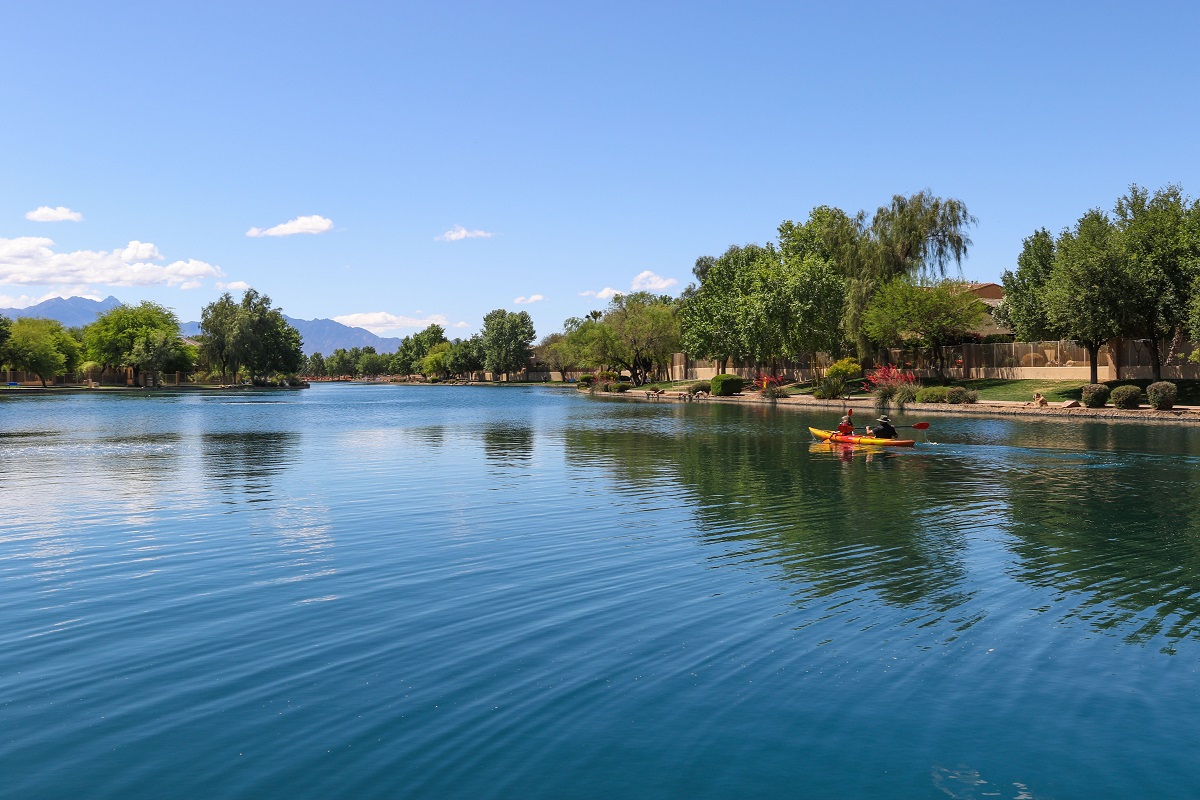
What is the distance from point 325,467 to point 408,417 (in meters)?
34.7

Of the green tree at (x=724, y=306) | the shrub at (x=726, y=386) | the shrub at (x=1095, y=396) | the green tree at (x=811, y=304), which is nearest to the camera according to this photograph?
the shrub at (x=1095, y=396)

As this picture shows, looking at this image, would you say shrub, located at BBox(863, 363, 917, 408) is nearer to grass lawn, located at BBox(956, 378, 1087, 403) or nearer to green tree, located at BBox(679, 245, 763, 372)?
grass lawn, located at BBox(956, 378, 1087, 403)

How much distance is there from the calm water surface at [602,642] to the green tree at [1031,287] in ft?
153

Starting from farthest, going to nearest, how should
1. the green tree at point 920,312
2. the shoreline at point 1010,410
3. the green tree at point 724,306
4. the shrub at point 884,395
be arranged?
the green tree at point 724,306 < the green tree at point 920,312 < the shrub at point 884,395 < the shoreline at point 1010,410

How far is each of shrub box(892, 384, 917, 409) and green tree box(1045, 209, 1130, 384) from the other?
29.8 feet

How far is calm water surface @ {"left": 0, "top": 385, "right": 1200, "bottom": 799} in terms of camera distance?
23.4ft

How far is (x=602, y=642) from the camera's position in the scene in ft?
33.4

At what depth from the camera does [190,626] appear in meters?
10.9

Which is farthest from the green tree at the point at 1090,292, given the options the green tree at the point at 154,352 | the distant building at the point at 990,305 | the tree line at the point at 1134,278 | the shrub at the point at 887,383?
the green tree at the point at 154,352

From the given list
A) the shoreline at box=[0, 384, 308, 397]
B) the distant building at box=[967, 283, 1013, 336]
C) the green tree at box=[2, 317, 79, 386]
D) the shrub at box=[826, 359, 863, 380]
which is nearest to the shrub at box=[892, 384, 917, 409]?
the shrub at box=[826, 359, 863, 380]

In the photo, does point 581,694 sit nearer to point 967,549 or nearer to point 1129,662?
point 1129,662

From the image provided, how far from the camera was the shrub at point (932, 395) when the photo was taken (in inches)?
2330

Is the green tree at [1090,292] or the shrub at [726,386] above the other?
the green tree at [1090,292]

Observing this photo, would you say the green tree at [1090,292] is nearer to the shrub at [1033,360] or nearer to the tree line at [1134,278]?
the tree line at [1134,278]
